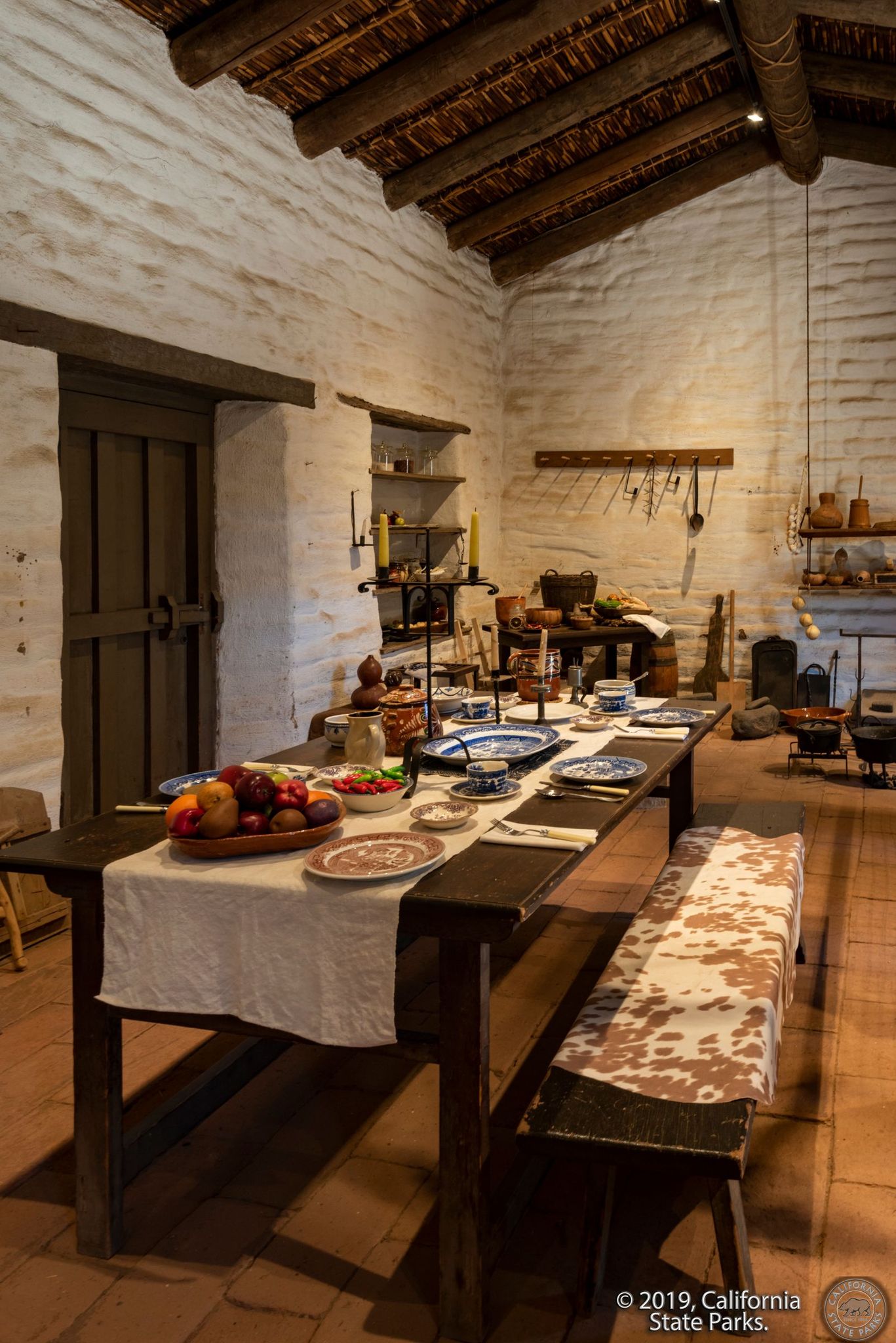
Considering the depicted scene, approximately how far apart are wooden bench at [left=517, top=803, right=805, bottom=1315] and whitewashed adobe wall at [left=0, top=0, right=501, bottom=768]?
2.85 m

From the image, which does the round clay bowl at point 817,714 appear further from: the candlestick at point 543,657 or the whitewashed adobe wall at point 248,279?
the candlestick at point 543,657

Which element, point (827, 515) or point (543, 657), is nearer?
point (543, 657)

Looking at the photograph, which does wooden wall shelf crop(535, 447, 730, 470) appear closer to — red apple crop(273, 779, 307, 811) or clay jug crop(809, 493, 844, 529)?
clay jug crop(809, 493, 844, 529)

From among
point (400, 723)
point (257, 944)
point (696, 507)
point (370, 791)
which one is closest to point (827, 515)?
point (696, 507)

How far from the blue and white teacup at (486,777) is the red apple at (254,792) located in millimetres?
545

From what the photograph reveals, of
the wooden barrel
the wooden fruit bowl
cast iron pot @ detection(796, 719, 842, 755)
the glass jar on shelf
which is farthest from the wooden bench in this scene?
the wooden barrel

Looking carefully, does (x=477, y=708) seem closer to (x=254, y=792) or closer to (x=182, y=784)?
(x=182, y=784)

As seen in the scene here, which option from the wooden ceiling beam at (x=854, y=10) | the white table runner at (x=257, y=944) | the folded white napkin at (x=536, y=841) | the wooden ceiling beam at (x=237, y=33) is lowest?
the white table runner at (x=257, y=944)

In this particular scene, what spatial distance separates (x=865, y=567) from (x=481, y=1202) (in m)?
6.88

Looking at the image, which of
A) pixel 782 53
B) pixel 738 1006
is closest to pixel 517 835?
pixel 738 1006

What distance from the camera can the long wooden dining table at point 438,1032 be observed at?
1.83 metres

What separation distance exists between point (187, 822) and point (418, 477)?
5.27m

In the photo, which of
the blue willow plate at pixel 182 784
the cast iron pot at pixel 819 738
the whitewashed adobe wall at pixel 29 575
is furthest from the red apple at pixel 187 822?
the cast iron pot at pixel 819 738

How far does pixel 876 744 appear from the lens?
5504 millimetres
